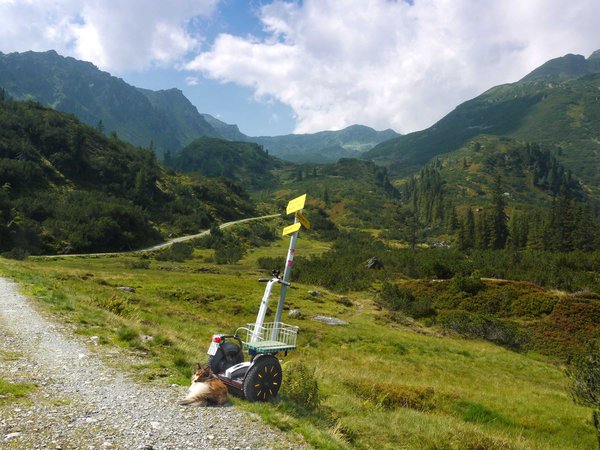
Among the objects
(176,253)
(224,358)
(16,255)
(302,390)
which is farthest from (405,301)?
(16,255)

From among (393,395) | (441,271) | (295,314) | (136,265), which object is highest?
(393,395)

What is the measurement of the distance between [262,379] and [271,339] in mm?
1164

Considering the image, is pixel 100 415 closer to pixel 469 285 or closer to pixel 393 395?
pixel 393 395

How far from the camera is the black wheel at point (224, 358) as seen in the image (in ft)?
32.4

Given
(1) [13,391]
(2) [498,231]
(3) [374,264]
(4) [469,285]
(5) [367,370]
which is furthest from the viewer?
(2) [498,231]

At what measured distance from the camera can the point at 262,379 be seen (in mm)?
9258

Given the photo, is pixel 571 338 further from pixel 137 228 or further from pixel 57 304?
pixel 137 228

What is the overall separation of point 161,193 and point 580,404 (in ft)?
408

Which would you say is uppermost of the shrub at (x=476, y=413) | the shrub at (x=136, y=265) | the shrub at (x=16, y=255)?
the shrub at (x=16, y=255)

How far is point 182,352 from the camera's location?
42.2 ft

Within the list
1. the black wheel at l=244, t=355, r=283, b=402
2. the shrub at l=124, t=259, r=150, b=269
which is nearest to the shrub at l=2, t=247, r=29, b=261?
the shrub at l=124, t=259, r=150, b=269

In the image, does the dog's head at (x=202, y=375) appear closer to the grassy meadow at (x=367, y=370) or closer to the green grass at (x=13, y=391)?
the grassy meadow at (x=367, y=370)

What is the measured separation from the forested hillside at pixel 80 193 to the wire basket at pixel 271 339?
62.4 meters

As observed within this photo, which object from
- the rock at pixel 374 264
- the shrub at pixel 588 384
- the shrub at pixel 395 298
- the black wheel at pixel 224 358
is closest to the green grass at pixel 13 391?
the black wheel at pixel 224 358
